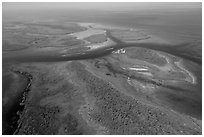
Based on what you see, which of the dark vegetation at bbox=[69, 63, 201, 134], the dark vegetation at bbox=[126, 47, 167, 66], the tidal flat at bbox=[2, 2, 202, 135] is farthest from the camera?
the dark vegetation at bbox=[126, 47, 167, 66]

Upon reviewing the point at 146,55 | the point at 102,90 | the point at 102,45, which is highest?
the point at 102,45

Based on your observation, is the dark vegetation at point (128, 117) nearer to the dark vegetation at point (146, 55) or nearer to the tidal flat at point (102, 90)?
the tidal flat at point (102, 90)

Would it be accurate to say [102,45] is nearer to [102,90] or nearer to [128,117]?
[102,90]

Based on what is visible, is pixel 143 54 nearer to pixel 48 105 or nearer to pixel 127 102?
pixel 127 102

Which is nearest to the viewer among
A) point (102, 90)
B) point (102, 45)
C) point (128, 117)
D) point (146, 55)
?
point (128, 117)

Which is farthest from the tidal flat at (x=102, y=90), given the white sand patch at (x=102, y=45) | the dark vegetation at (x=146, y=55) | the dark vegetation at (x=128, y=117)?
the white sand patch at (x=102, y=45)

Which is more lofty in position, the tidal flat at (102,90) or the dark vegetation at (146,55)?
the dark vegetation at (146,55)

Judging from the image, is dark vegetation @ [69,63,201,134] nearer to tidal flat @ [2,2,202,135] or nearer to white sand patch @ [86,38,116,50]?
tidal flat @ [2,2,202,135]

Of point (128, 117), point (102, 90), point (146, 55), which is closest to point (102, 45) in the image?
point (146, 55)

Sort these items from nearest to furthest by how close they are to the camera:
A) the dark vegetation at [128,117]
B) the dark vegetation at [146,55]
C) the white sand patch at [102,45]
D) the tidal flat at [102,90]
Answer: the dark vegetation at [128,117] < the tidal flat at [102,90] < the dark vegetation at [146,55] < the white sand patch at [102,45]

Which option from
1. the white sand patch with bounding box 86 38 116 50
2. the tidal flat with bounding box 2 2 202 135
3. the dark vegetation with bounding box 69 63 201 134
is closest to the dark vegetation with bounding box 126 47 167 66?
the tidal flat with bounding box 2 2 202 135

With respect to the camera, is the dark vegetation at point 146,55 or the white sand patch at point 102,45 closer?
the dark vegetation at point 146,55
